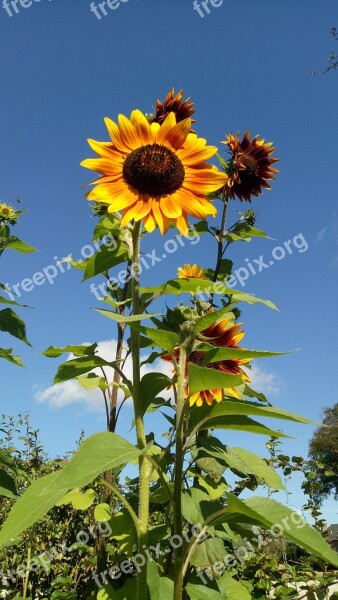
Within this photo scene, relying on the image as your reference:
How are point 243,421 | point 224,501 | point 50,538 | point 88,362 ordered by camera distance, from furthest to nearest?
point 50,538, point 224,501, point 88,362, point 243,421

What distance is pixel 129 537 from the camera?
4.77 ft

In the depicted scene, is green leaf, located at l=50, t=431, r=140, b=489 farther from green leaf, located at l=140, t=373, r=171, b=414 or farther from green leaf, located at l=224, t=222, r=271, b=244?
green leaf, located at l=224, t=222, r=271, b=244

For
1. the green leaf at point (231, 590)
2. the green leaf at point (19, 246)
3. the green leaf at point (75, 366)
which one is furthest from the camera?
the green leaf at point (19, 246)

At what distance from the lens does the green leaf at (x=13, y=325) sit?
203 cm

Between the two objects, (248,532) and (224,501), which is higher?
(224,501)

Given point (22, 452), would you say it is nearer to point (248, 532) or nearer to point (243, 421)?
point (248, 532)

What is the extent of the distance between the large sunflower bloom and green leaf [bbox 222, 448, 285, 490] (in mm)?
650

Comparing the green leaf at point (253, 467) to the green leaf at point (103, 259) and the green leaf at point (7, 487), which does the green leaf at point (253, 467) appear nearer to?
the green leaf at point (103, 259)

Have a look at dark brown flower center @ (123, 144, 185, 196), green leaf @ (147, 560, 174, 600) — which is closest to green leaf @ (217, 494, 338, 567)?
green leaf @ (147, 560, 174, 600)

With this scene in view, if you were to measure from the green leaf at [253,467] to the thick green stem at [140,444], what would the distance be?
29 centimetres

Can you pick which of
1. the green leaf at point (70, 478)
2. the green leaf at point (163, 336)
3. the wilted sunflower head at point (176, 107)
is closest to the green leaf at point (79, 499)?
the green leaf at point (70, 478)

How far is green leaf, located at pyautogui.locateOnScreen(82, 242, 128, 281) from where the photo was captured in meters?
1.35

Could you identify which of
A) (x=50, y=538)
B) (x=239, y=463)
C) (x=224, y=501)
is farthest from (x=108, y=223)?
(x=50, y=538)

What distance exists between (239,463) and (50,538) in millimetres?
1882
